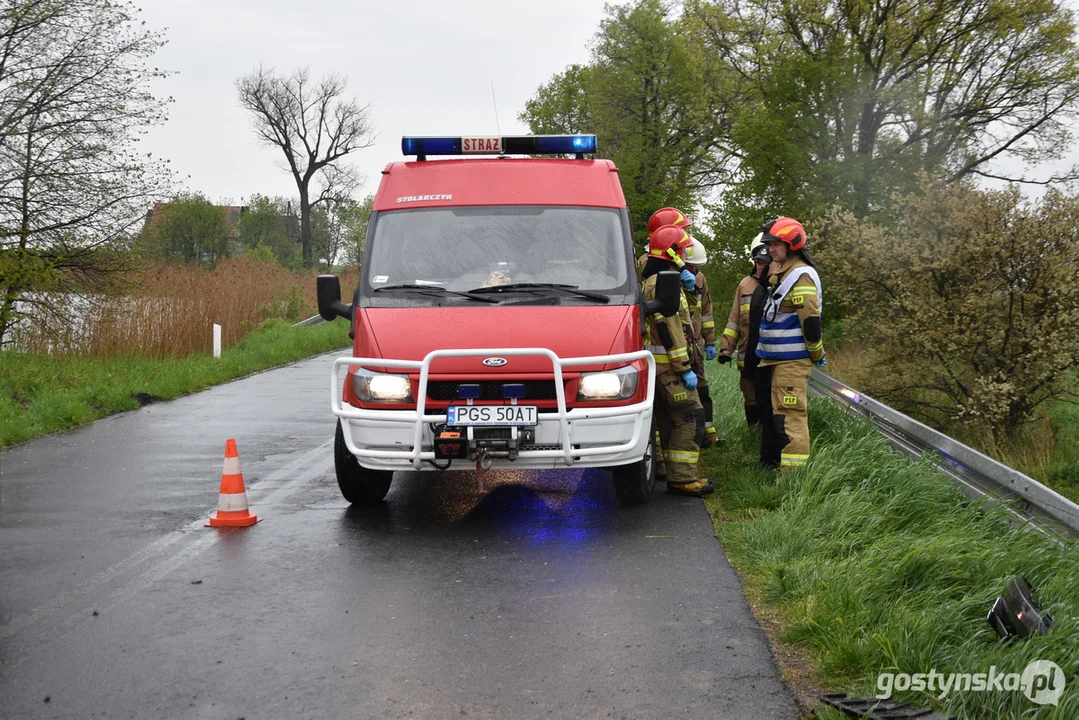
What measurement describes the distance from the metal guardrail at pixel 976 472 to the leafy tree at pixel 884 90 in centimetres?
1607

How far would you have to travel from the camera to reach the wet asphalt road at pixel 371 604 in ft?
13.3

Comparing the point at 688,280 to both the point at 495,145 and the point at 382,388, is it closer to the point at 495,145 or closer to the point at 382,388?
the point at 495,145

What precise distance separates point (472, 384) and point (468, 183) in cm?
203

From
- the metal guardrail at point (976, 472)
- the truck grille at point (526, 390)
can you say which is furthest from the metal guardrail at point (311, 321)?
the truck grille at point (526, 390)

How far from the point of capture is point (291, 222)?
73.7 metres

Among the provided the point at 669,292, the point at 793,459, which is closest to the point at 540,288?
the point at 669,292

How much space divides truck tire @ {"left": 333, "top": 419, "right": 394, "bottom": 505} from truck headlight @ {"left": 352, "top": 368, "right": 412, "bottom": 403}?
44 cm

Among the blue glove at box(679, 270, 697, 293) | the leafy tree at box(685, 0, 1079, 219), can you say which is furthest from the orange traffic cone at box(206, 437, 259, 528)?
the leafy tree at box(685, 0, 1079, 219)

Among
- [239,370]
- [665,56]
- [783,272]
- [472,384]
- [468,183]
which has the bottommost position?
[239,370]

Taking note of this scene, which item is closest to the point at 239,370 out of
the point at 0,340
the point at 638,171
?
the point at 0,340

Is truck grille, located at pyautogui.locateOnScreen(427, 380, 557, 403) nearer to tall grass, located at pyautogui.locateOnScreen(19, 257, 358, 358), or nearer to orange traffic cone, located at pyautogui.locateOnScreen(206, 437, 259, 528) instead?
orange traffic cone, located at pyautogui.locateOnScreen(206, 437, 259, 528)

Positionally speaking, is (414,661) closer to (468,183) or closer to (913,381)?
(468,183)

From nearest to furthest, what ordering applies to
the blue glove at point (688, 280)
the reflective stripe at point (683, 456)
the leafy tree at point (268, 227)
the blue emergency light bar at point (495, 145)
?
the reflective stripe at point (683, 456)
the blue emergency light bar at point (495, 145)
the blue glove at point (688, 280)
the leafy tree at point (268, 227)

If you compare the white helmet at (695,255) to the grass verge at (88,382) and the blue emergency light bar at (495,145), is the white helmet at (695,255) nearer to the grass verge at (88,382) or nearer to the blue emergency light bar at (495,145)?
the blue emergency light bar at (495,145)
